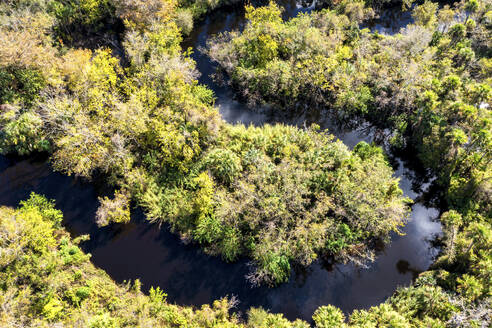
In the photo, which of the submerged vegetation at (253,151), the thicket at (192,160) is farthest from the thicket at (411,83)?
the thicket at (192,160)

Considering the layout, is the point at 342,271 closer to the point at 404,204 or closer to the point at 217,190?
the point at 404,204

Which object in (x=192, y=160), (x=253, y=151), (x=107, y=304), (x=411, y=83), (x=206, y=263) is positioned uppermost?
(x=411, y=83)

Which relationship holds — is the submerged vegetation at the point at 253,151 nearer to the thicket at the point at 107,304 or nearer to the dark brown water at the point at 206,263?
the thicket at the point at 107,304

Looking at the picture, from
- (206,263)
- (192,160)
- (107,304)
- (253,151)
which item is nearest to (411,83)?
(253,151)

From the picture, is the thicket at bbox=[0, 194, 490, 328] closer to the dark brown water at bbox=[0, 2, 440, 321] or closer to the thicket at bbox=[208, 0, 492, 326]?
the dark brown water at bbox=[0, 2, 440, 321]

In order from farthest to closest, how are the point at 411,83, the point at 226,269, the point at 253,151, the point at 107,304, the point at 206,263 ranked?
the point at 411,83 → the point at 253,151 → the point at 206,263 → the point at 226,269 → the point at 107,304

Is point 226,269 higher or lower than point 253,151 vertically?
lower

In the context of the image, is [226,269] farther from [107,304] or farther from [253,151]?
[253,151]
